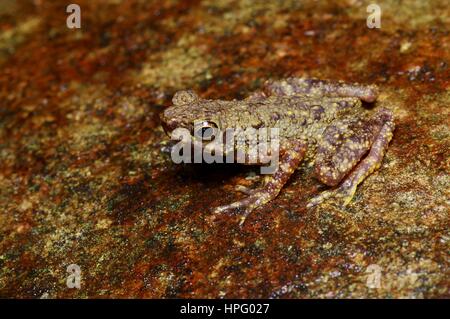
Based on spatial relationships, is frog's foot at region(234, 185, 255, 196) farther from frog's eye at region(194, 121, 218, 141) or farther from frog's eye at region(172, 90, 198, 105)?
frog's eye at region(172, 90, 198, 105)

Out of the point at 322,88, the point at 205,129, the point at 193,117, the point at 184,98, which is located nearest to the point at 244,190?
the point at 205,129

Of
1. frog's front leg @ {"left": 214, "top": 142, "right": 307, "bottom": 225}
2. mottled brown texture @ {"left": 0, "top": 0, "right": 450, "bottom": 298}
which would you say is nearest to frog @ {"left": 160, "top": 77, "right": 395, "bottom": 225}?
frog's front leg @ {"left": 214, "top": 142, "right": 307, "bottom": 225}

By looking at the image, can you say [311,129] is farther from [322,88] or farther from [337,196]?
[337,196]

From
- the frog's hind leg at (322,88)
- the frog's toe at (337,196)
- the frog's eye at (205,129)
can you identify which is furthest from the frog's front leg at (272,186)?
the frog's hind leg at (322,88)

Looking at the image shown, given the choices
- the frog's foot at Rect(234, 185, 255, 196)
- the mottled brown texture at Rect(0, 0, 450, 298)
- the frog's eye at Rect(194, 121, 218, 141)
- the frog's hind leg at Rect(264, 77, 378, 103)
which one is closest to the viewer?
the mottled brown texture at Rect(0, 0, 450, 298)

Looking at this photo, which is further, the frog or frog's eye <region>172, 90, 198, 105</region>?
frog's eye <region>172, 90, 198, 105</region>
